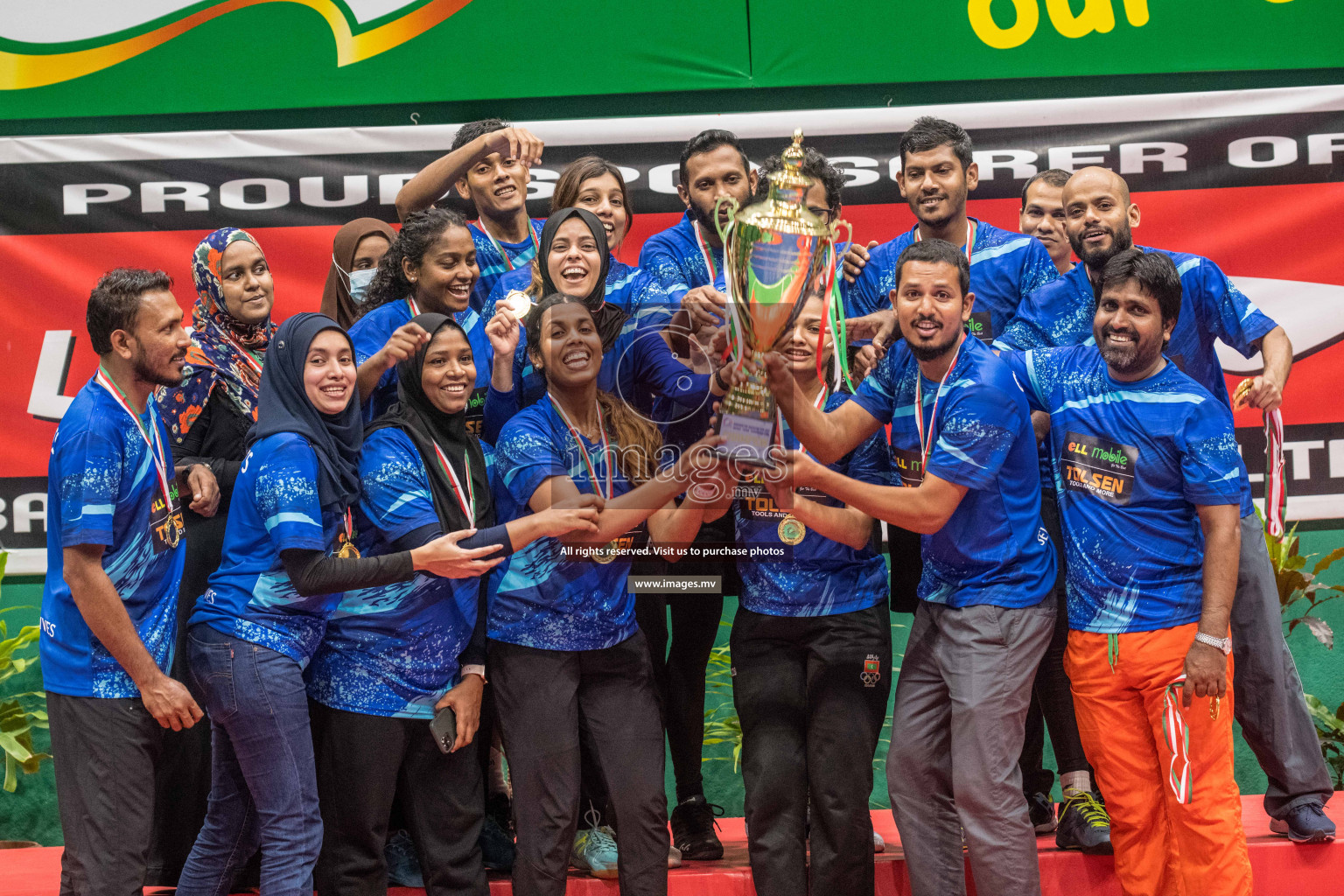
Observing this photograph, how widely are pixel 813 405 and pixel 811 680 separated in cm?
80

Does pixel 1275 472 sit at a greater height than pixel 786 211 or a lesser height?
lesser

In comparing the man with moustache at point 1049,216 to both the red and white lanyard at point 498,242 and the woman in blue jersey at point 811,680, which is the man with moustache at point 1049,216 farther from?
the red and white lanyard at point 498,242

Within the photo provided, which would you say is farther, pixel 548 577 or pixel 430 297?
pixel 430 297

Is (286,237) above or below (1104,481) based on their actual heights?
above

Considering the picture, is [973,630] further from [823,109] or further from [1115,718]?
[823,109]

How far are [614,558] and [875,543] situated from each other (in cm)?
83

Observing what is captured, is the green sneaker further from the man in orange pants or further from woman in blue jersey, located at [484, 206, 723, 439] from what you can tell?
the man in orange pants

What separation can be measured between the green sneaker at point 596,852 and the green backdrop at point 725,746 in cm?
167

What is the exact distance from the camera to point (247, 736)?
109 inches

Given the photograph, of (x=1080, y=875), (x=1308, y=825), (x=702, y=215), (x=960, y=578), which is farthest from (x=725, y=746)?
(x=702, y=215)

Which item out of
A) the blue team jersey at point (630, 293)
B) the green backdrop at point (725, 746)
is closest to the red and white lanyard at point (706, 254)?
the blue team jersey at point (630, 293)

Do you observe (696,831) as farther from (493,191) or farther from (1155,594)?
(493,191)

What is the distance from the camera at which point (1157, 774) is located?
3004mm

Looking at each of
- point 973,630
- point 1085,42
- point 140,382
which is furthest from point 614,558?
point 1085,42
